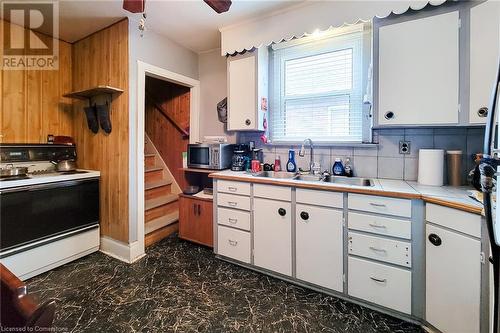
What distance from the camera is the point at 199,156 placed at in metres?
2.75

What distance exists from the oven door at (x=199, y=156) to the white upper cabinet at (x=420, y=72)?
1784 millimetres

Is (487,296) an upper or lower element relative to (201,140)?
lower

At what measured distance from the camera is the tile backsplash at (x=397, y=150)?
5.80ft

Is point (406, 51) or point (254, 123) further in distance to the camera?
point (254, 123)

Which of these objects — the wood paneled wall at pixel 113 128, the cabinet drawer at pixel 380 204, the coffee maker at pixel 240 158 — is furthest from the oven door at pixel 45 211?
the cabinet drawer at pixel 380 204

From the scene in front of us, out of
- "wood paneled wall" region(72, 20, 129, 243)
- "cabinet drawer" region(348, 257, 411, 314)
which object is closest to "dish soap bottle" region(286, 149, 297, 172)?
"cabinet drawer" region(348, 257, 411, 314)

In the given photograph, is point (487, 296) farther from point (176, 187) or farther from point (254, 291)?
point (176, 187)

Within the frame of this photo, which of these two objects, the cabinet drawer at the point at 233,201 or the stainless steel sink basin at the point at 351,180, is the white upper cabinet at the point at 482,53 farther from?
the cabinet drawer at the point at 233,201

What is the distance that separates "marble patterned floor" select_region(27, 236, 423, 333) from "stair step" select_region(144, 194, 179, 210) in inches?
32.0

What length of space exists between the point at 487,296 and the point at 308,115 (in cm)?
190

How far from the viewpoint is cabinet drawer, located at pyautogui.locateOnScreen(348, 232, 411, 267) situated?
1.55 meters

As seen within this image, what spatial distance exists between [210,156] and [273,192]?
0.97m

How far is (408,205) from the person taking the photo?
5.04 ft


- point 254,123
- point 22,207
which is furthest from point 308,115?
point 22,207
